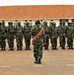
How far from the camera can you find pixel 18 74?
13469 mm

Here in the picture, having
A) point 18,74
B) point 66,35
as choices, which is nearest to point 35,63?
point 18,74

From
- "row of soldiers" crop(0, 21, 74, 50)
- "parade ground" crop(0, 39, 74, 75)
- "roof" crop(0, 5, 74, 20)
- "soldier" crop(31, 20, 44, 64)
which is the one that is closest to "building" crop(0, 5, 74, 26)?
"roof" crop(0, 5, 74, 20)

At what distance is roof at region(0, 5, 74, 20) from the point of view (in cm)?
4875

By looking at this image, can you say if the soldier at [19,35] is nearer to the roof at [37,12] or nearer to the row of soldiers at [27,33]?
the row of soldiers at [27,33]

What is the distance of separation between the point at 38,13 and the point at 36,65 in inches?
1376

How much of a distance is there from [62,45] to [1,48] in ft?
10.3

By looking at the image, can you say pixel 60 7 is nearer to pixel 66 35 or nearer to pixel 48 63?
pixel 66 35

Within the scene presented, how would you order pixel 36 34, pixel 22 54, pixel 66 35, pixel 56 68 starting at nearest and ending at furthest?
pixel 56 68 → pixel 36 34 → pixel 22 54 → pixel 66 35

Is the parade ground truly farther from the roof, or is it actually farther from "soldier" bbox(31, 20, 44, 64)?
the roof

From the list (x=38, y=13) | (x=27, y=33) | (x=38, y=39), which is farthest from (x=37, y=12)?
(x=38, y=39)

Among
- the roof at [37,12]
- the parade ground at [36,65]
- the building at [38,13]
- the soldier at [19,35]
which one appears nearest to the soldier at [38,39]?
the parade ground at [36,65]

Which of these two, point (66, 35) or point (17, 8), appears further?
point (17, 8)

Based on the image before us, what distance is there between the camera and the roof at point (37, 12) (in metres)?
48.8

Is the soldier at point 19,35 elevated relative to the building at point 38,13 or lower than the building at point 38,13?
lower
